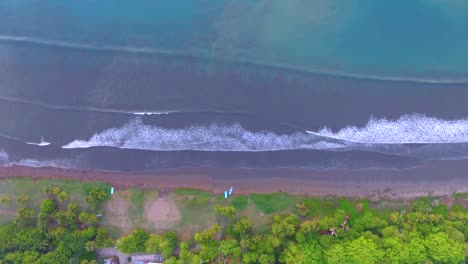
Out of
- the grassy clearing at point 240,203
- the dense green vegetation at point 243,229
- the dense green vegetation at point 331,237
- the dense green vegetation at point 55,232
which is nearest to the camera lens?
the dense green vegetation at point 331,237

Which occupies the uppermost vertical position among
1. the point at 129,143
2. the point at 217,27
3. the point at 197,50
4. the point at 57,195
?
the point at 217,27

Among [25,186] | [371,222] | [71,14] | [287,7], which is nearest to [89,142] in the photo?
[25,186]

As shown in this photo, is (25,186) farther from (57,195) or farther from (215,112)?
(215,112)

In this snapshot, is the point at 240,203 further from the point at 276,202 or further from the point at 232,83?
the point at 232,83

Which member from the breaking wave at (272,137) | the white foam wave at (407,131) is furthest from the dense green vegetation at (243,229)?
the white foam wave at (407,131)

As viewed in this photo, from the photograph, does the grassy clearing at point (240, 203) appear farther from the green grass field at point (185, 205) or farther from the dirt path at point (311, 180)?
the dirt path at point (311, 180)

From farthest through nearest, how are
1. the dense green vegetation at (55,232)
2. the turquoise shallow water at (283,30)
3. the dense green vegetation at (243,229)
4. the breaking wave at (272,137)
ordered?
the turquoise shallow water at (283,30) < the breaking wave at (272,137) < the dense green vegetation at (55,232) < the dense green vegetation at (243,229)
